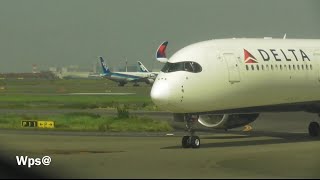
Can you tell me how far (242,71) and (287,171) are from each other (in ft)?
32.4

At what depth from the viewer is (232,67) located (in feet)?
87.6

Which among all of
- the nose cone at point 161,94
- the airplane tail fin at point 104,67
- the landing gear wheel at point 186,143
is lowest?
the airplane tail fin at point 104,67

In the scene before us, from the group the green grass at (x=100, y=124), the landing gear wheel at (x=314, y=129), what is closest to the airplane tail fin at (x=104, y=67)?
the green grass at (x=100, y=124)

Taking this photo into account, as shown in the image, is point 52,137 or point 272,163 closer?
point 272,163

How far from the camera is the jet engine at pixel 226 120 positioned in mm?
29375

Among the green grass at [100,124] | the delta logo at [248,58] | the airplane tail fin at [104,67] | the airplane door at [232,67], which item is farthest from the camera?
the airplane tail fin at [104,67]

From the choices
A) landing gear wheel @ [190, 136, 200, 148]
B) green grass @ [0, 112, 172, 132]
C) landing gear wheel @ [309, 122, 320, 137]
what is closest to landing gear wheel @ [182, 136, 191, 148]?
landing gear wheel @ [190, 136, 200, 148]

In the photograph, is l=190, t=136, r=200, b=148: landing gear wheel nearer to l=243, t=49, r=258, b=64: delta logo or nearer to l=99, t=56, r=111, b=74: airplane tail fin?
l=243, t=49, r=258, b=64: delta logo

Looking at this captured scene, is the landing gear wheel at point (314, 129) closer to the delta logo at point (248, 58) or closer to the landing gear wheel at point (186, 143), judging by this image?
the delta logo at point (248, 58)

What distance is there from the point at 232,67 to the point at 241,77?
1.96 ft

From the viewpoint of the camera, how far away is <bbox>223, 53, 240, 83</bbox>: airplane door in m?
26.6

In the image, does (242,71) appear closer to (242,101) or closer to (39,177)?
(242,101)

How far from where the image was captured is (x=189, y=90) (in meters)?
25.2

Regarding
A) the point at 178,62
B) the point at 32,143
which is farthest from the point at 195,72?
the point at 32,143
